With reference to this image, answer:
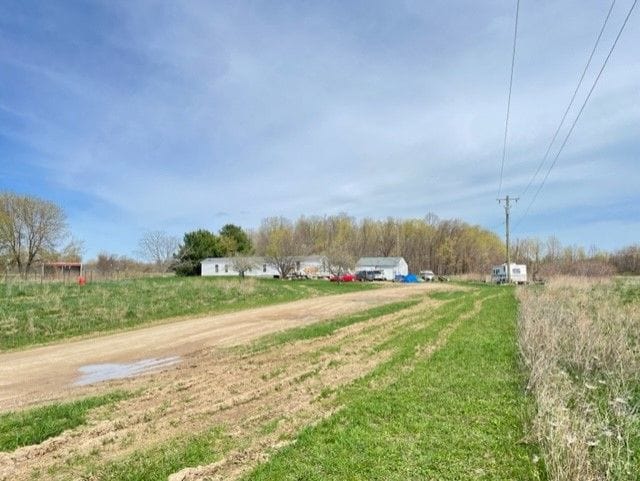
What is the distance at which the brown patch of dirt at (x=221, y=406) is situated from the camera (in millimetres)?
5285

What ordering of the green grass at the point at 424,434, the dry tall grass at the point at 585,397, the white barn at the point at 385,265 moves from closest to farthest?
the dry tall grass at the point at 585,397, the green grass at the point at 424,434, the white barn at the point at 385,265

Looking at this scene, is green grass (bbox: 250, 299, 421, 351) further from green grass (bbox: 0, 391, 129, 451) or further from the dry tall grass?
the dry tall grass

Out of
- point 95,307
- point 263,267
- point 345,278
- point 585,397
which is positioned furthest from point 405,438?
point 263,267

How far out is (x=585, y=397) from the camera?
642 cm

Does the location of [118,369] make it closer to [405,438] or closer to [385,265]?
[405,438]

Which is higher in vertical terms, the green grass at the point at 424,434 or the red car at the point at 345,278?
the red car at the point at 345,278

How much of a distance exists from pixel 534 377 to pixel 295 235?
315ft

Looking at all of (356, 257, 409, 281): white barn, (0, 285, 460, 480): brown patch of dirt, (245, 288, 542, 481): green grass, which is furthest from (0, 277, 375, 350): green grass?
(356, 257, 409, 281): white barn

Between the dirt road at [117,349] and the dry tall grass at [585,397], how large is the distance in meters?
8.17

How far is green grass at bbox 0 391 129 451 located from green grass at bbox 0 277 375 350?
32.1 feet

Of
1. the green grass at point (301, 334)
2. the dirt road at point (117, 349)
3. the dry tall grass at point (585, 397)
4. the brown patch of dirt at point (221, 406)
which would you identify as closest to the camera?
the dry tall grass at point (585, 397)

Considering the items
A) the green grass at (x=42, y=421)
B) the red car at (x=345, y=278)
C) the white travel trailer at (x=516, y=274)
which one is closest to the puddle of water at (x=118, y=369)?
the green grass at (x=42, y=421)

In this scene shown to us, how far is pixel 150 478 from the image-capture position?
4.69 meters

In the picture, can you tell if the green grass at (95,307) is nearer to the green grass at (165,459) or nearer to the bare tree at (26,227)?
the green grass at (165,459)
